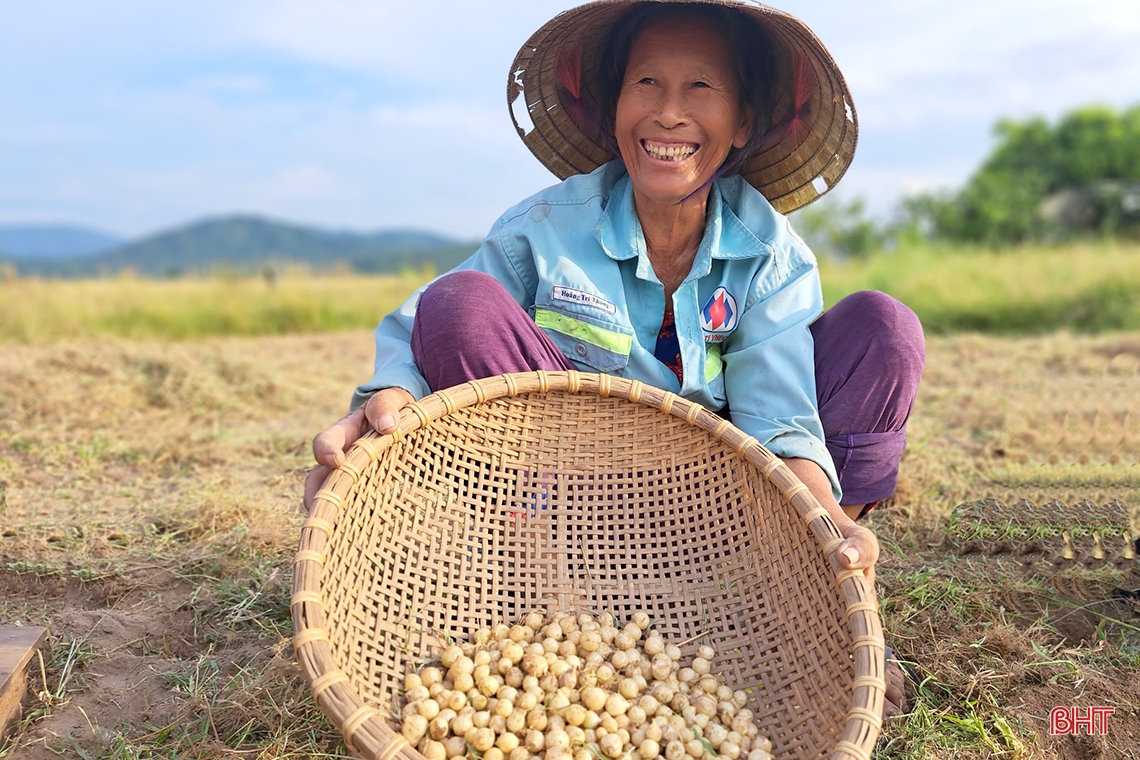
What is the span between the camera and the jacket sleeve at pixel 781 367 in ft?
5.76

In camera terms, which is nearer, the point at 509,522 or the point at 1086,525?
the point at 509,522

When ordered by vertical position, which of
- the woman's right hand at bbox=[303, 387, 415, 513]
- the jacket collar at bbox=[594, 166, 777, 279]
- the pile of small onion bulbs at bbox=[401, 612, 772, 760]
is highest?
the jacket collar at bbox=[594, 166, 777, 279]

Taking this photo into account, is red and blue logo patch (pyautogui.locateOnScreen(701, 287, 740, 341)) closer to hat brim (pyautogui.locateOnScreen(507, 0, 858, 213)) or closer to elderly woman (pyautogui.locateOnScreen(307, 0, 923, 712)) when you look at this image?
elderly woman (pyautogui.locateOnScreen(307, 0, 923, 712))

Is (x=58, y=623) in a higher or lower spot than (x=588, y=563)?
lower

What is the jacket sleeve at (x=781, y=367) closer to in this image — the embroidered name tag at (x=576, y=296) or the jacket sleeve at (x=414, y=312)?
the embroidered name tag at (x=576, y=296)

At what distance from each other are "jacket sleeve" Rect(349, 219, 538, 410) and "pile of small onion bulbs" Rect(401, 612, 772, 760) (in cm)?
51

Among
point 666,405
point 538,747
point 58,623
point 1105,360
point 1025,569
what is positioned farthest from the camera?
point 1105,360

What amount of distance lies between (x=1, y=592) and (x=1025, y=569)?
2.44 metres

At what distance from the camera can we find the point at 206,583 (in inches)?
81.0

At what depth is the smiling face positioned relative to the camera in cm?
183

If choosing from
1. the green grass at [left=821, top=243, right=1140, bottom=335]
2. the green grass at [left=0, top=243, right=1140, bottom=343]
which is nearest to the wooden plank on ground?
the green grass at [left=0, top=243, right=1140, bottom=343]

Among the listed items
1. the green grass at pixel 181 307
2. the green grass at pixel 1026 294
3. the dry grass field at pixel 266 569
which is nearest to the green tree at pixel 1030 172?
the green grass at pixel 1026 294

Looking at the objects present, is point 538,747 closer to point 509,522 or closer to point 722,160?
point 509,522

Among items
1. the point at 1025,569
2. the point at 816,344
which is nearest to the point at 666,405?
the point at 816,344
